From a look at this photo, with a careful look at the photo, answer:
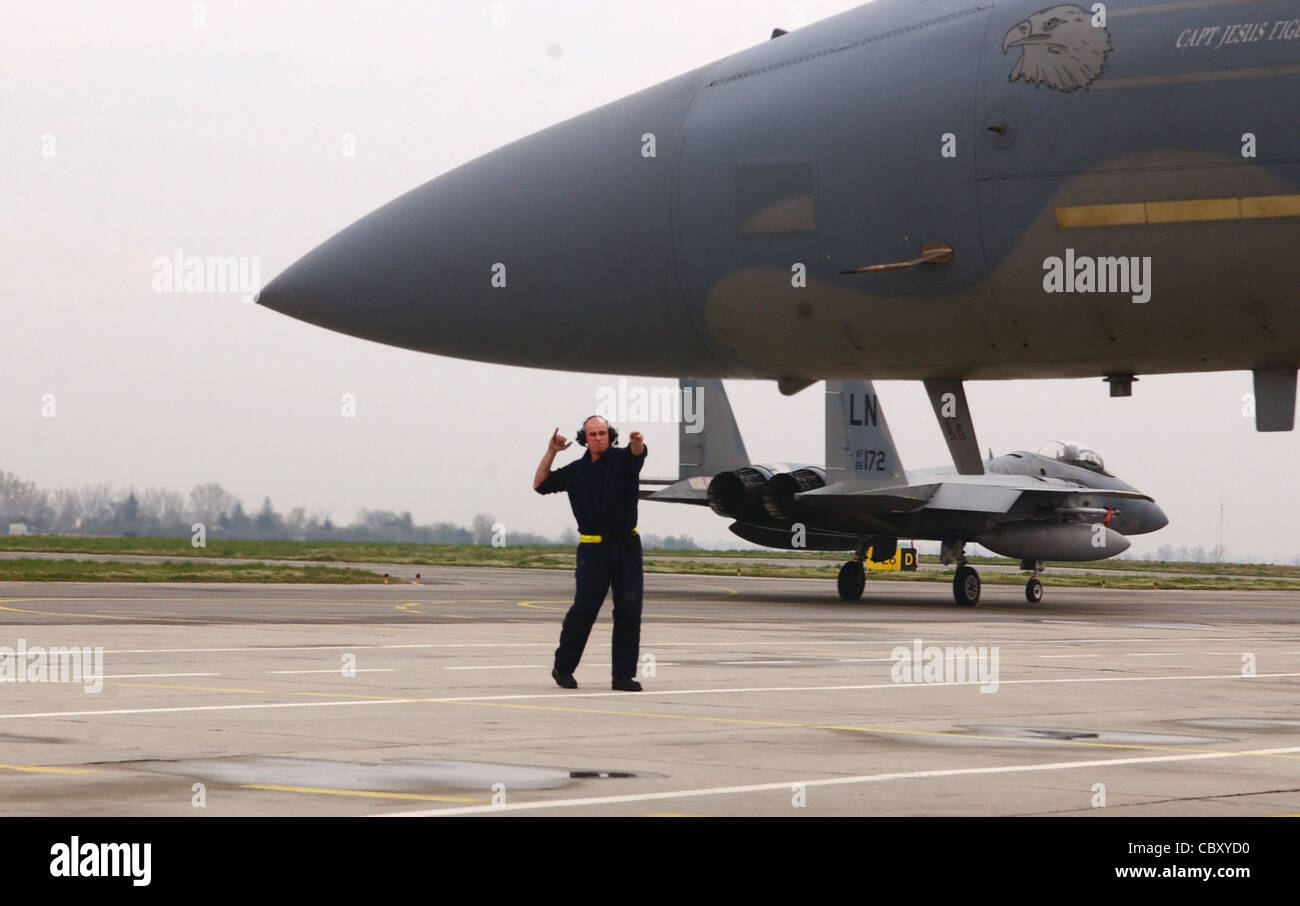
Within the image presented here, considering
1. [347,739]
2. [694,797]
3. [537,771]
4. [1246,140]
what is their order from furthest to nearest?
[347,739]
[537,771]
[694,797]
[1246,140]

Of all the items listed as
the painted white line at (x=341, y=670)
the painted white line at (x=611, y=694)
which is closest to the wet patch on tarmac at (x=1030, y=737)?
the painted white line at (x=611, y=694)


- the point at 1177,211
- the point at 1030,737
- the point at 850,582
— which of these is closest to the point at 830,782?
the point at 1030,737

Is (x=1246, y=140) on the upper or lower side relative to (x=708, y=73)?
lower

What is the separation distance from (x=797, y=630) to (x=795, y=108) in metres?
14.5

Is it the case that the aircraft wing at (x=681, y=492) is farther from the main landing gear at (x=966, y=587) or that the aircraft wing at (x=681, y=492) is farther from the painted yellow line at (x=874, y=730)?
the painted yellow line at (x=874, y=730)

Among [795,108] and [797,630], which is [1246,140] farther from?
[797,630]

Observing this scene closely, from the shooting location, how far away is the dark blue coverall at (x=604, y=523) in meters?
11.3

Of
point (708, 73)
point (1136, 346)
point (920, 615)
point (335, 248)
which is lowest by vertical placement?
point (920, 615)

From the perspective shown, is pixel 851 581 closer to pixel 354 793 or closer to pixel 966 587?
pixel 966 587

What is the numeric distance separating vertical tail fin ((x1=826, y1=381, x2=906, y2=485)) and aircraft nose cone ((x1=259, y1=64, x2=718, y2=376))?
24653 mm

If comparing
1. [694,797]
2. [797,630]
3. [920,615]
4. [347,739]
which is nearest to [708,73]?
[694,797]

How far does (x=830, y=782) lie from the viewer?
691 cm

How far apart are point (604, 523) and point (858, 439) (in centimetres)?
2196
